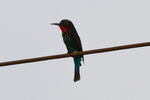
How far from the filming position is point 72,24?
8.35 meters

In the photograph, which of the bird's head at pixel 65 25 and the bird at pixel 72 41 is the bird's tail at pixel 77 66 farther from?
the bird's head at pixel 65 25

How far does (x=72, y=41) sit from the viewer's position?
8.01m

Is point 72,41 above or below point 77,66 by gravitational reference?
above

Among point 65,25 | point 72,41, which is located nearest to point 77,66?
point 72,41

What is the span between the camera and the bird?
7895 millimetres

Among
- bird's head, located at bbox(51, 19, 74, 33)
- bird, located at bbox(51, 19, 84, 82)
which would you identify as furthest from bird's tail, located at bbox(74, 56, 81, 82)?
bird's head, located at bbox(51, 19, 74, 33)

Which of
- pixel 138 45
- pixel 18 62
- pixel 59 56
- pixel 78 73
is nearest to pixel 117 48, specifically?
pixel 138 45

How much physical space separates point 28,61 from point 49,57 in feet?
0.84

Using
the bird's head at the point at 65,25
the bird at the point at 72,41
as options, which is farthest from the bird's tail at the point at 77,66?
the bird's head at the point at 65,25

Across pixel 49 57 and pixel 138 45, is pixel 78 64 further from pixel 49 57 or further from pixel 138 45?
pixel 138 45

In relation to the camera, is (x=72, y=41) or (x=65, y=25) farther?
(x=65, y=25)

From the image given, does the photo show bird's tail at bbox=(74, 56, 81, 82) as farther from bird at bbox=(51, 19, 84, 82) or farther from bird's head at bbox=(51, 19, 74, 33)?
bird's head at bbox=(51, 19, 74, 33)

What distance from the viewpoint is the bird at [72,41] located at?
7.89m

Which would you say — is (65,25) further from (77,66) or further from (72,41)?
(77,66)
